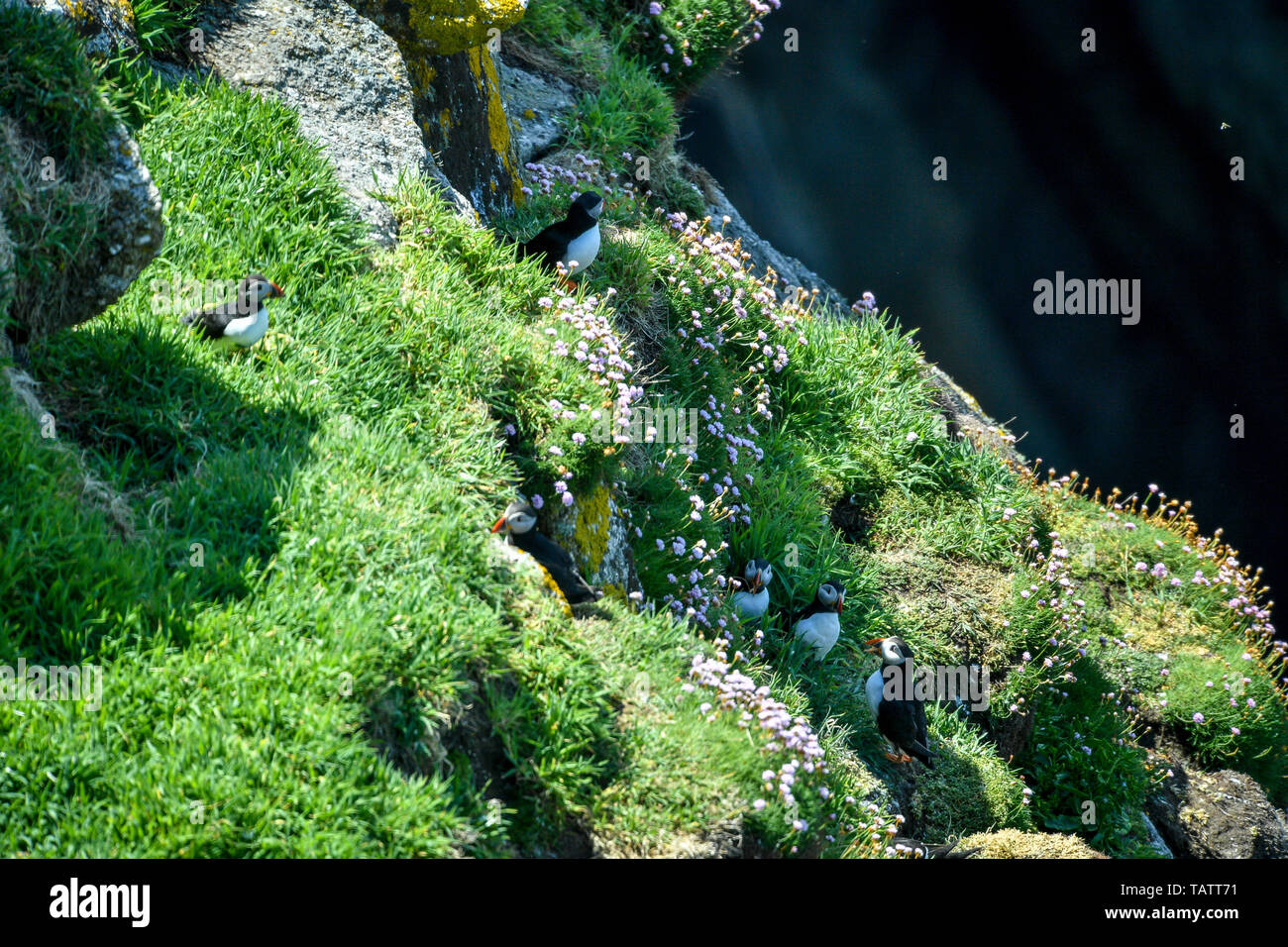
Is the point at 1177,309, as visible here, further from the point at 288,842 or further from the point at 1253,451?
the point at 288,842

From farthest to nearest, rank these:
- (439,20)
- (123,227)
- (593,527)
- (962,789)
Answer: (439,20), (962,789), (593,527), (123,227)

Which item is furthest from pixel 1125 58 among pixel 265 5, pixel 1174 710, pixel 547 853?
pixel 547 853

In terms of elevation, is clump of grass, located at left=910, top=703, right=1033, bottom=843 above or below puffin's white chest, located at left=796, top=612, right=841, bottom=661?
below

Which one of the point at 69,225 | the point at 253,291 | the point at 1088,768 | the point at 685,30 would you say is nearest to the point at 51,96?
the point at 69,225

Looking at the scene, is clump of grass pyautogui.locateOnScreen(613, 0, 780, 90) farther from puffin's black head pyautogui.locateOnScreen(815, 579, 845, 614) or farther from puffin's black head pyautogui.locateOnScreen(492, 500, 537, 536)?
puffin's black head pyautogui.locateOnScreen(492, 500, 537, 536)

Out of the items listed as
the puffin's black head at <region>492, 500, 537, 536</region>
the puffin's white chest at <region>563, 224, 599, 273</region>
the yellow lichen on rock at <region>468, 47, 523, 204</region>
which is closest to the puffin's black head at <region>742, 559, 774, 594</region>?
the puffin's white chest at <region>563, 224, 599, 273</region>

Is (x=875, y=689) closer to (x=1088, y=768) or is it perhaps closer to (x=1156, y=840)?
(x=1088, y=768)
